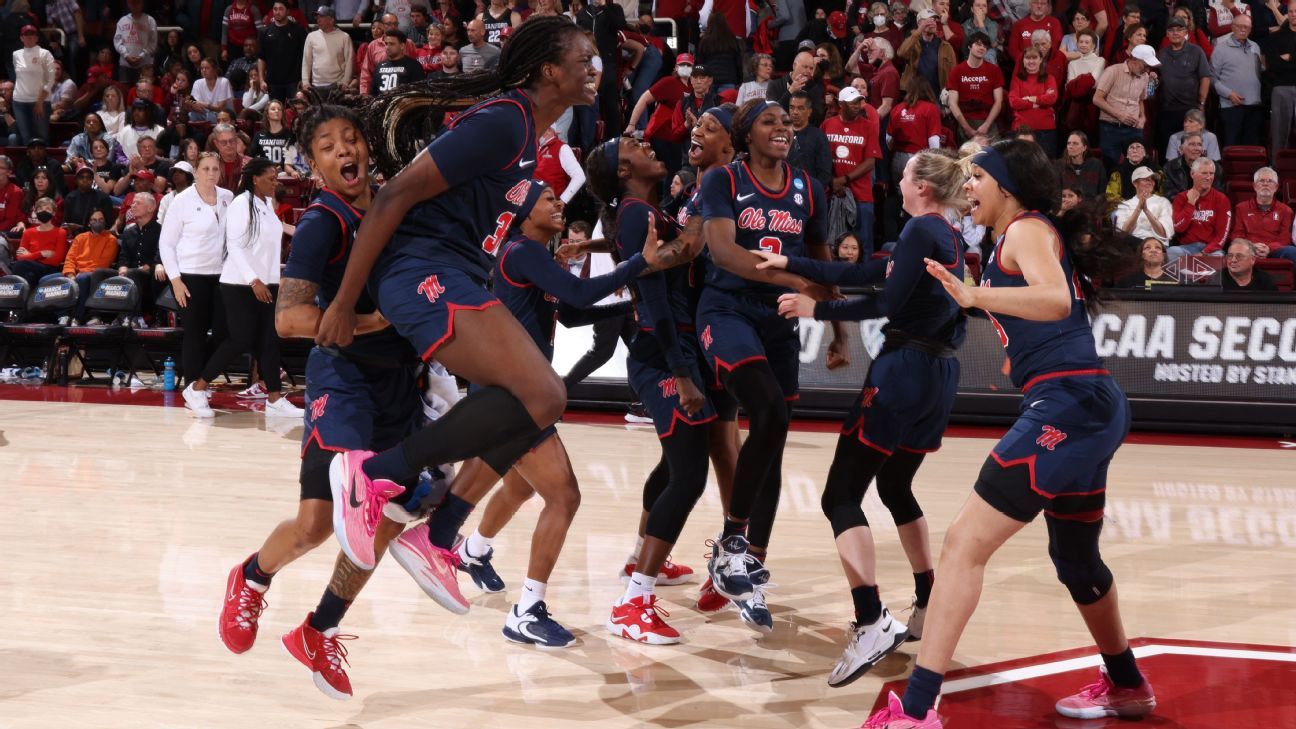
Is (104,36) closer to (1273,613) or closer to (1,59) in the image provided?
(1,59)

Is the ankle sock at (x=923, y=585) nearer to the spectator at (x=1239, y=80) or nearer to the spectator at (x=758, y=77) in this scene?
the spectator at (x=758, y=77)

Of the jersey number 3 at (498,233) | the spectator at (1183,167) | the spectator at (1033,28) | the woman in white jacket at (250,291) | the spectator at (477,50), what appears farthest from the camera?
the spectator at (477,50)

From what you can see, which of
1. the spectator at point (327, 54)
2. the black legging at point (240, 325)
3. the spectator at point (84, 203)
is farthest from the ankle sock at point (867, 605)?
the spectator at point (327, 54)

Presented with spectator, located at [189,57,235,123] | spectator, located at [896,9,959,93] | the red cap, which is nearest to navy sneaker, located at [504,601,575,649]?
spectator, located at [896,9,959,93]

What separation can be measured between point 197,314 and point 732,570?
721 cm

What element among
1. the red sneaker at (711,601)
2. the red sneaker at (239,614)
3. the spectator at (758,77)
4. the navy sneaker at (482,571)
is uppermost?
the spectator at (758,77)

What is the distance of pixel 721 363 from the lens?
514 cm

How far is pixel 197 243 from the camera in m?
10.7

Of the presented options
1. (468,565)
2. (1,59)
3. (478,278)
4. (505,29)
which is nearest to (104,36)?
(1,59)

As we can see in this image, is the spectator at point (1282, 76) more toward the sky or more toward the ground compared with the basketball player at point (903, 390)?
more toward the sky

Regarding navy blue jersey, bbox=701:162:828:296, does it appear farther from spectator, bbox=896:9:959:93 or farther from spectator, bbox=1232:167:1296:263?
spectator, bbox=896:9:959:93

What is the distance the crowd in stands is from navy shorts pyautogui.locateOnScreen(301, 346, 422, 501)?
263 inches

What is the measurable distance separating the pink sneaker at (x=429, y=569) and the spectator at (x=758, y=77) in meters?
9.27

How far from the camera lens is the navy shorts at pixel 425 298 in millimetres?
3779
